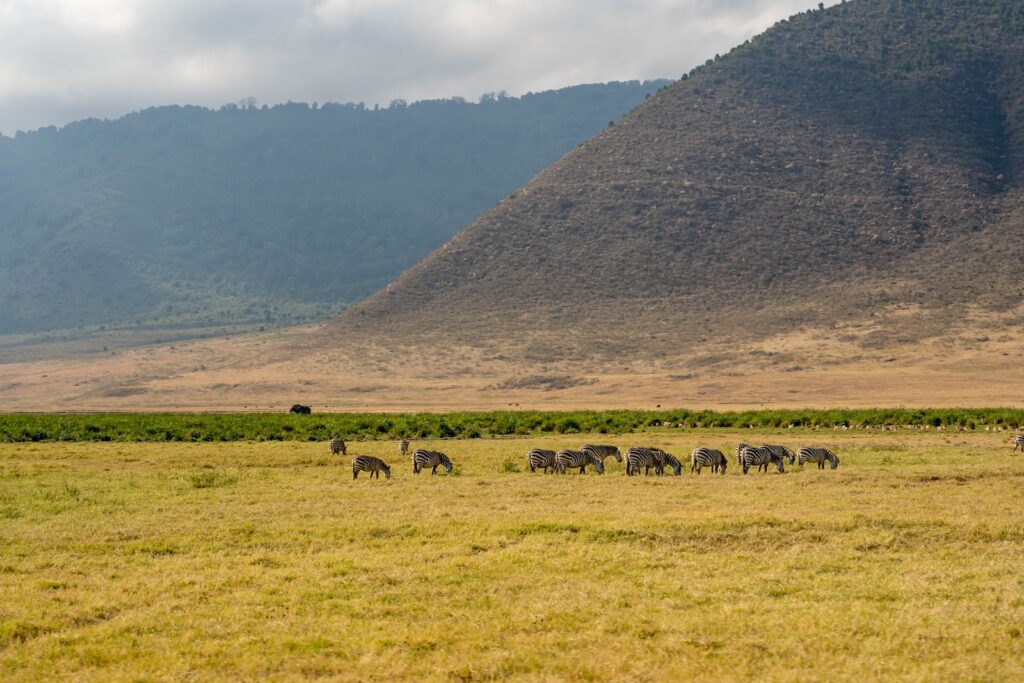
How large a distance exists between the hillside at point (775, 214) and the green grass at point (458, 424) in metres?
41.7

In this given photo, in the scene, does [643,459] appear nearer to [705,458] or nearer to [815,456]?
[705,458]

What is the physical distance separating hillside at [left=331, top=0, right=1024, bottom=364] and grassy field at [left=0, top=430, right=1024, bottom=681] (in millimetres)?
72014

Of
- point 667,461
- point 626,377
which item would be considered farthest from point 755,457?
point 626,377

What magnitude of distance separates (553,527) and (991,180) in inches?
4303

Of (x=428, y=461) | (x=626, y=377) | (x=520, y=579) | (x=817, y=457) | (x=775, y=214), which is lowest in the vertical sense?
(x=520, y=579)

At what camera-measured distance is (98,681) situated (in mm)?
11711

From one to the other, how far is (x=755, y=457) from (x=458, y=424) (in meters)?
22.4

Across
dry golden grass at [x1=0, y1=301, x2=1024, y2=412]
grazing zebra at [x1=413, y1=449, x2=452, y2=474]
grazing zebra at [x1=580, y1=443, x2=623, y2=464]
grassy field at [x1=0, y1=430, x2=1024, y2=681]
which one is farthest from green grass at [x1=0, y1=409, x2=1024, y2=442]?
grassy field at [x1=0, y1=430, x2=1024, y2=681]

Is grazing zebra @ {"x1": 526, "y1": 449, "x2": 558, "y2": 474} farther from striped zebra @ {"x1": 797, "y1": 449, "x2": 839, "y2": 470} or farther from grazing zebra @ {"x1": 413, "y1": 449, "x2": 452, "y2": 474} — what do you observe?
striped zebra @ {"x1": 797, "y1": 449, "x2": 839, "y2": 470}

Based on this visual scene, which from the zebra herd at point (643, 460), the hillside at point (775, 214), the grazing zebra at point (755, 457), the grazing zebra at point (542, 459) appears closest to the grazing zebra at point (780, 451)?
the zebra herd at point (643, 460)

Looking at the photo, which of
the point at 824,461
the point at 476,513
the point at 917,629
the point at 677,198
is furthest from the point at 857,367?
the point at 917,629

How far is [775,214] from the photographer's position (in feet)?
369

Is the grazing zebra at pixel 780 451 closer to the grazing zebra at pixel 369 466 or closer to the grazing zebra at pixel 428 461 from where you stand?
the grazing zebra at pixel 428 461

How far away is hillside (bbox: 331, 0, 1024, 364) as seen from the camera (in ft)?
328
